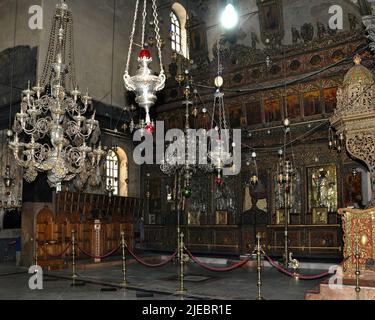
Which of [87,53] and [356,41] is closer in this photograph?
[356,41]

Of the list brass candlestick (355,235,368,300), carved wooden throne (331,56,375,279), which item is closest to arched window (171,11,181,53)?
carved wooden throne (331,56,375,279)

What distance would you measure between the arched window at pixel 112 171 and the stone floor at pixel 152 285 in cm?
445

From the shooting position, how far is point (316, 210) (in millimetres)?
12750

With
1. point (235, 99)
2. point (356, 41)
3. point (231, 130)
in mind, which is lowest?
point (231, 130)

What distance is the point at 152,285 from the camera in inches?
342

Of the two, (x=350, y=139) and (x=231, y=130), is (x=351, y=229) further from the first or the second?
(x=231, y=130)

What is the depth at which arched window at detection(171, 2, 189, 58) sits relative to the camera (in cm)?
1827

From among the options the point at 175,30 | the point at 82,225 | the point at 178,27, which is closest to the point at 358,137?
the point at 82,225

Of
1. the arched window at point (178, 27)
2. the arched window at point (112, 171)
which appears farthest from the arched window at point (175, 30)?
the arched window at point (112, 171)

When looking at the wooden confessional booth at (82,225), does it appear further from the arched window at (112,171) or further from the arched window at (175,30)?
the arched window at (175,30)

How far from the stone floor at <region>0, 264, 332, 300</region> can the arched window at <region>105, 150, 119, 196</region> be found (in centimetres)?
445
